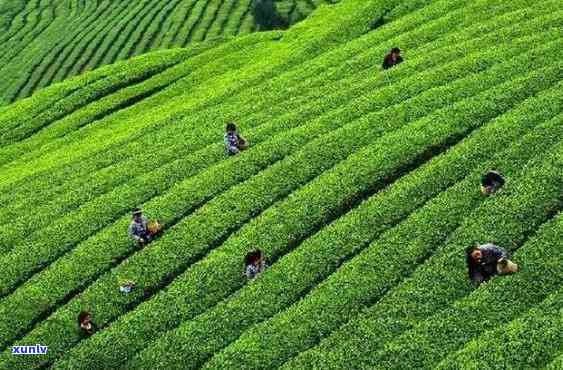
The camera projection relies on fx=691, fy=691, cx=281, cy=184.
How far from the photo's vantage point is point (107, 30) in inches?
2317

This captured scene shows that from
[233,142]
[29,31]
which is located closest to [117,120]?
[233,142]

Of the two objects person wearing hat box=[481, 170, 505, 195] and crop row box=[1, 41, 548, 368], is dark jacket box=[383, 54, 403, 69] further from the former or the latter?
person wearing hat box=[481, 170, 505, 195]

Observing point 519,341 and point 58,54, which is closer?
point 519,341

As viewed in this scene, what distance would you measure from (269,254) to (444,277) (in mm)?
5782

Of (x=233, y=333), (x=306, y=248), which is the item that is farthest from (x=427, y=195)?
(x=233, y=333)

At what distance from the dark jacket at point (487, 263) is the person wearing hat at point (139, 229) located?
11271 millimetres

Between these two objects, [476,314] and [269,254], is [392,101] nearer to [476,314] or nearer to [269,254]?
[269,254]

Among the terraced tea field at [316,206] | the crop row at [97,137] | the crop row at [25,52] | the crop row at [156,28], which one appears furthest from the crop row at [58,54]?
the crop row at [97,137]

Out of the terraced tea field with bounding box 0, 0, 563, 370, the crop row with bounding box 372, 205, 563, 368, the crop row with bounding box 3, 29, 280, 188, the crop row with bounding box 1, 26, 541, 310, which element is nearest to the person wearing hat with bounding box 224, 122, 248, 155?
the terraced tea field with bounding box 0, 0, 563, 370

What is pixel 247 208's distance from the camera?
24484mm

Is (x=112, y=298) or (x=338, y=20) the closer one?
(x=112, y=298)

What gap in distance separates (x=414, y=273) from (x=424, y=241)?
1368mm

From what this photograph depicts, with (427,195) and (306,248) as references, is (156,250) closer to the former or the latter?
(306,248)

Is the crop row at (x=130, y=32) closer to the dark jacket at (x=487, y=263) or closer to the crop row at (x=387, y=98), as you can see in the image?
the crop row at (x=387, y=98)
